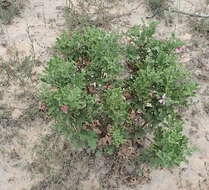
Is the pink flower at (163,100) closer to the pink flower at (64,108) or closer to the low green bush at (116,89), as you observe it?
the low green bush at (116,89)

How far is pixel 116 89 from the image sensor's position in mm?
3111

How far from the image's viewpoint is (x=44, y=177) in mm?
3809

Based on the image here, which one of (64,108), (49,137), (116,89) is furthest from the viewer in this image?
(49,137)

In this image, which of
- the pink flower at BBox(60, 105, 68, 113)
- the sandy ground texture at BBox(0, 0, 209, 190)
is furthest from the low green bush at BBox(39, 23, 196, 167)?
the sandy ground texture at BBox(0, 0, 209, 190)

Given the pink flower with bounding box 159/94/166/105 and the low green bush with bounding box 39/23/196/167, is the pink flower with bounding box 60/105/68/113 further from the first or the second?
the pink flower with bounding box 159/94/166/105

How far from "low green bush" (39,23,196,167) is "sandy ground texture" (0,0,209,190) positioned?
18.7 inches

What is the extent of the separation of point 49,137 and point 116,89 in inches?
54.0

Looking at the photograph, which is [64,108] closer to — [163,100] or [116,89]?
[116,89]

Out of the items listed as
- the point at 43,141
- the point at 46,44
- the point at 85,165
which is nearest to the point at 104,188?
the point at 85,165

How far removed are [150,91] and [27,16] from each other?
3.19 m

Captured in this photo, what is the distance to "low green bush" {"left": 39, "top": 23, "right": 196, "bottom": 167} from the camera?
10.2 ft

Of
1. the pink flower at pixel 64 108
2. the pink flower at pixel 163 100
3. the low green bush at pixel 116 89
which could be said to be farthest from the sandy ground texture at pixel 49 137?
the pink flower at pixel 64 108

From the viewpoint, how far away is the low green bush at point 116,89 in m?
3.10

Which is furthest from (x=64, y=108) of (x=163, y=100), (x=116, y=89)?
(x=163, y=100)
